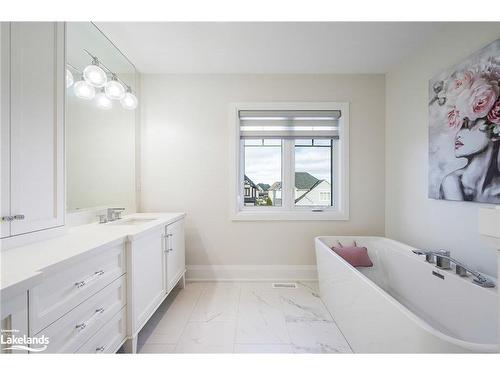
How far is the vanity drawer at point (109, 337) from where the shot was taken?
3.60 feet

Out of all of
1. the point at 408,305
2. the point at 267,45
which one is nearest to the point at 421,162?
the point at 408,305

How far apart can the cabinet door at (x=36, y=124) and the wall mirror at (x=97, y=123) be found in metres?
0.32

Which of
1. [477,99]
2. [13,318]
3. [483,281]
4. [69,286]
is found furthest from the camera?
[477,99]

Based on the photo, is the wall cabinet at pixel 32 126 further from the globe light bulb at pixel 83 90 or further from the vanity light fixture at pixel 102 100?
the vanity light fixture at pixel 102 100

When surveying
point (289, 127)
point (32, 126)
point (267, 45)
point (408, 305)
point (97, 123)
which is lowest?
point (408, 305)

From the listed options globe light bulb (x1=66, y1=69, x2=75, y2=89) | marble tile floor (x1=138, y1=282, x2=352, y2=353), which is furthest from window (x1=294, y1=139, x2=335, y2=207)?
globe light bulb (x1=66, y1=69, x2=75, y2=89)

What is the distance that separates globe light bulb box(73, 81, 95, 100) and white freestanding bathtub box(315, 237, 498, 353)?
244cm

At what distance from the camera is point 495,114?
139 cm

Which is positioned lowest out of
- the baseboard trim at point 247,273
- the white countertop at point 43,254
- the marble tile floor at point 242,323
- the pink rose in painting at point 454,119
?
the marble tile floor at point 242,323

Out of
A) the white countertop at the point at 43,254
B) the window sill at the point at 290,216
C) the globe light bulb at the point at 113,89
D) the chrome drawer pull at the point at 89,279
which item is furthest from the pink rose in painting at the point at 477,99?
the globe light bulb at the point at 113,89

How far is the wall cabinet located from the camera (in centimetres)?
105

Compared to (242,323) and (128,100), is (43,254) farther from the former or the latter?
(128,100)

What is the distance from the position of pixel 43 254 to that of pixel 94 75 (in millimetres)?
1409

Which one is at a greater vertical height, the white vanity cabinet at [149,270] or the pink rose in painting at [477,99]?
the pink rose in painting at [477,99]
